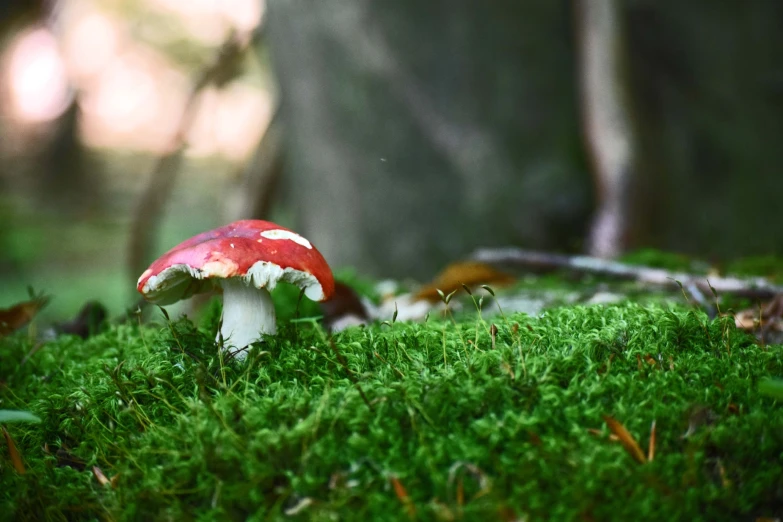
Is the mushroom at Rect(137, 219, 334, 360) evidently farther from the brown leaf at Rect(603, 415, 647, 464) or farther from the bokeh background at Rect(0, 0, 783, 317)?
the bokeh background at Rect(0, 0, 783, 317)

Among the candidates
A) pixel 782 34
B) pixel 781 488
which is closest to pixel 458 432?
pixel 781 488

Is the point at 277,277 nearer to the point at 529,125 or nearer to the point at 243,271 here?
the point at 243,271

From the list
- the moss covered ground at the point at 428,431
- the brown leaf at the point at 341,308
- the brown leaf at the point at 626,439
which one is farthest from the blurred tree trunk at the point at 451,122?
the brown leaf at the point at 626,439

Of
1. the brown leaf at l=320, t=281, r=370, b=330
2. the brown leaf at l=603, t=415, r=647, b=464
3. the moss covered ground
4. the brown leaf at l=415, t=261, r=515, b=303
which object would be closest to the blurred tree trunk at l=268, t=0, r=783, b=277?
the brown leaf at l=415, t=261, r=515, b=303

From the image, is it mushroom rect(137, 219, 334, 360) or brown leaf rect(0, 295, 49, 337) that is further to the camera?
brown leaf rect(0, 295, 49, 337)

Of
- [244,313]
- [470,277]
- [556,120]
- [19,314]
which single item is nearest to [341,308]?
[244,313]
